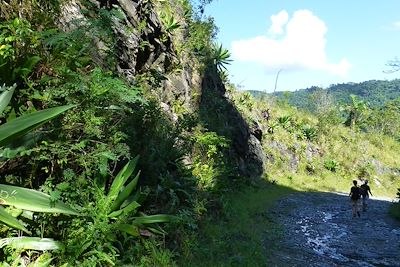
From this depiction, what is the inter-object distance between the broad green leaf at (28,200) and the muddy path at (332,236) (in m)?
5.52

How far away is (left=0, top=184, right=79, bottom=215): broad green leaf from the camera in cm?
441

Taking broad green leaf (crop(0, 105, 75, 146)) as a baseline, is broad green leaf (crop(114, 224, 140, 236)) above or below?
below

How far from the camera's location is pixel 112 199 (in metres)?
5.67

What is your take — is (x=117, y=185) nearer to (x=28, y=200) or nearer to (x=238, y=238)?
(x=28, y=200)

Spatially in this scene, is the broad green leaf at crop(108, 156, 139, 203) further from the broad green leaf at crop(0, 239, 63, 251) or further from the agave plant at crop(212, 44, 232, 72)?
the agave plant at crop(212, 44, 232, 72)

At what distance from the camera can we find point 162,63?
15086 mm

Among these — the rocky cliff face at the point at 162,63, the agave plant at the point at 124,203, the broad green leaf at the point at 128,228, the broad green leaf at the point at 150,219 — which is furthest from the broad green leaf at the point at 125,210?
the rocky cliff face at the point at 162,63

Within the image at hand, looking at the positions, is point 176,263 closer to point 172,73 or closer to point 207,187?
point 207,187

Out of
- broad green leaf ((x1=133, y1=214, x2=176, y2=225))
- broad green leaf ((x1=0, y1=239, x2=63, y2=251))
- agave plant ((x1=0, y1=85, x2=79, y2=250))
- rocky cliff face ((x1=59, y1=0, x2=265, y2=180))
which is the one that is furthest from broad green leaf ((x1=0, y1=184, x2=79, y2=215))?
rocky cliff face ((x1=59, y1=0, x2=265, y2=180))

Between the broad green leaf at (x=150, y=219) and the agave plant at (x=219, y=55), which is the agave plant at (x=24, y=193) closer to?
the broad green leaf at (x=150, y=219)

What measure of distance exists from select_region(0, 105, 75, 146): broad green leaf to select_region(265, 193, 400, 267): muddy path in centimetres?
611

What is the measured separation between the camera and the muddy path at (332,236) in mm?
9797

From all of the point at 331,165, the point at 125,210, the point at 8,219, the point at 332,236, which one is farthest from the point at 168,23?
the point at 331,165

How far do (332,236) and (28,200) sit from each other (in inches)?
432
